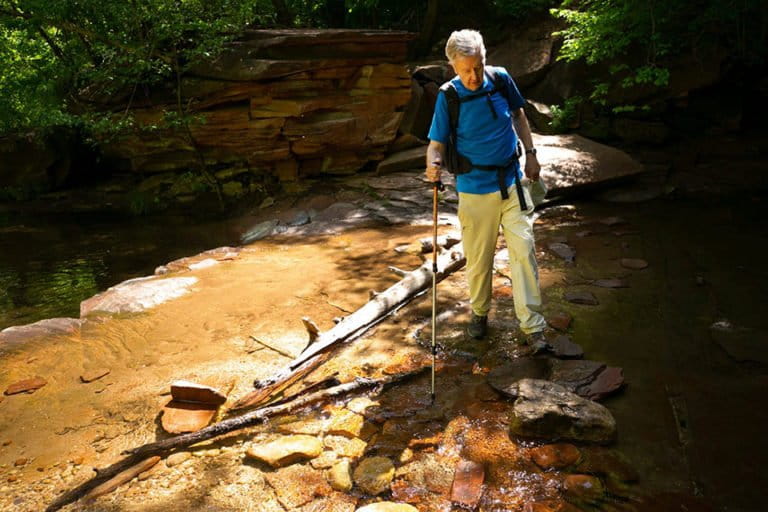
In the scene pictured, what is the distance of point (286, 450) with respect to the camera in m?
3.05

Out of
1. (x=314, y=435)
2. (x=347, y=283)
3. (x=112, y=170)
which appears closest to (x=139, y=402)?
(x=314, y=435)

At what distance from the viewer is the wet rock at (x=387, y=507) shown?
8.36 ft

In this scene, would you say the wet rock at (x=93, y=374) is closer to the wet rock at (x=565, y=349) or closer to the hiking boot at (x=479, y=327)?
the hiking boot at (x=479, y=327)

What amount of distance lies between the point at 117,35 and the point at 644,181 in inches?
439

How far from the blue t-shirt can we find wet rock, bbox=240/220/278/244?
634 centimetres

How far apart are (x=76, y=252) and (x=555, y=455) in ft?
32.4

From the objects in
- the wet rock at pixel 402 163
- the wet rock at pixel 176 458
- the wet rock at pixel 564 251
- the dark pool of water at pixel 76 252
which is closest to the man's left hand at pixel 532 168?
the wet rock at pixel 564 251

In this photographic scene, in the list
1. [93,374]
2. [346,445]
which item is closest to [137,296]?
[93,374]

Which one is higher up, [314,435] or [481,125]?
[481,125]

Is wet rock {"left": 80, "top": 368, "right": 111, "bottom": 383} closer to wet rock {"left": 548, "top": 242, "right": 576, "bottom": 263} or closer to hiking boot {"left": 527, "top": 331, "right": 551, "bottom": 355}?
hiking boot {"left": 527, "top": 331, "right": 551, "bottom": 355}

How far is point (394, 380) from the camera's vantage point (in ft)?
12.4

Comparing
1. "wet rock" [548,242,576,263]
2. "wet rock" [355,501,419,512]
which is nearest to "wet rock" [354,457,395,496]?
"wet rock" [355,501,419,512]

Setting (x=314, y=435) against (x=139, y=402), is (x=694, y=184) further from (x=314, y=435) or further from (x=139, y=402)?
(x=139, y=402)

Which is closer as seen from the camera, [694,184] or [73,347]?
[73,347]
